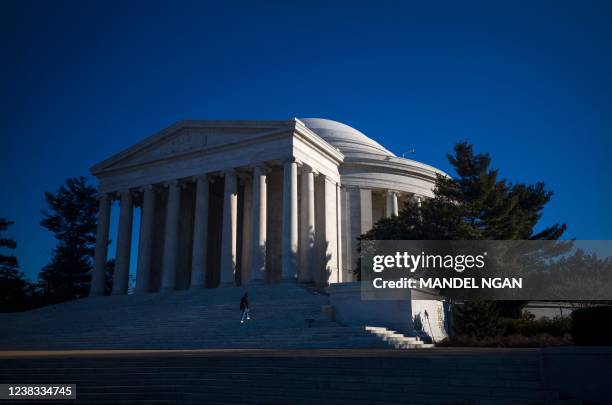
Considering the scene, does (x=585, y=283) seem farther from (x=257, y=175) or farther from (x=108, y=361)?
(x=108, y=361)

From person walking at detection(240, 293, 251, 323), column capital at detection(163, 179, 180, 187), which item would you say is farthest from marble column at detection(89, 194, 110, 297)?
person walking at detection(240, 293, 251, 323)

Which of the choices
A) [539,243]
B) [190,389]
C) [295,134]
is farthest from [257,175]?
[190,389]

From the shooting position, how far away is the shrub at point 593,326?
13219 millimetres

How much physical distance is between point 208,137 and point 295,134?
33.1ft

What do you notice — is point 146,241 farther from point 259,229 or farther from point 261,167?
point 261,167

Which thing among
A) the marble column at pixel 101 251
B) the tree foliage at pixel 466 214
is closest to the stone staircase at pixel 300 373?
the tree foliage at pixel 466 214

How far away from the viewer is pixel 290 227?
44000 millimetres

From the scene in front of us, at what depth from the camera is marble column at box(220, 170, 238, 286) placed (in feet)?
151

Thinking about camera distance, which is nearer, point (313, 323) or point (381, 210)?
point (313, 323)

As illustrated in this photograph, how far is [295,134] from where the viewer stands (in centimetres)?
4581

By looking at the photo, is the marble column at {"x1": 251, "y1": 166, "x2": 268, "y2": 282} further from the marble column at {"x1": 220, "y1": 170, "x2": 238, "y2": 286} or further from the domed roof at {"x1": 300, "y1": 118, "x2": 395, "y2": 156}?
the domed roof at {"x1": 300, "y1": 118, "x2": 395, "y2": 156}

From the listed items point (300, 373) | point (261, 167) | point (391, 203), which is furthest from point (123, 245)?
point (300, 373)

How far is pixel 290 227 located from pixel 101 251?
79.9 feet

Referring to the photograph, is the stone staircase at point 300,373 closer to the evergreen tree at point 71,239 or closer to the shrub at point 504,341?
the shrub at point 504,341
